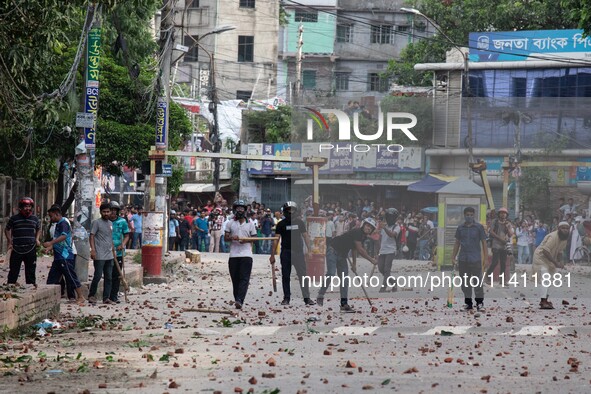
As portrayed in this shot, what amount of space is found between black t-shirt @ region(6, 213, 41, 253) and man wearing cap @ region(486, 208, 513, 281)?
24.2ft

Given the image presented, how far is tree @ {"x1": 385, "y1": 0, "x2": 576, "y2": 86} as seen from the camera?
1694 inches

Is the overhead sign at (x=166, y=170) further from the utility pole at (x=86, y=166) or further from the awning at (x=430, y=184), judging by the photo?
the awning at (x=430, y=184)

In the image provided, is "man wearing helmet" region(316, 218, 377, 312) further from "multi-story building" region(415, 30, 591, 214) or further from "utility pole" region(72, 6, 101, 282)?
"utility pole" region(72, 6, 101, 282)

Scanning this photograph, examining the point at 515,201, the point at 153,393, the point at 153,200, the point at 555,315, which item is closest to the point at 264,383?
the point at 153,393

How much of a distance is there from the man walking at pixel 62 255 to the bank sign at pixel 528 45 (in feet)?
81.1

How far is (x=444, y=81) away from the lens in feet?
141

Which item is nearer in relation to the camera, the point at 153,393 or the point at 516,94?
the point at 153,393

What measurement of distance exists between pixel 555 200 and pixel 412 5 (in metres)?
27.4

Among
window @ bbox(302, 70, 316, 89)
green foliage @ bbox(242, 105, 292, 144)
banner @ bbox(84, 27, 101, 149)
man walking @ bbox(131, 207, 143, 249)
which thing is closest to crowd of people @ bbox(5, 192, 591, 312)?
banner @ bbox(84, 27, 101, 149)

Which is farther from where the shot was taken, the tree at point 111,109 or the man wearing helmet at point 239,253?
the tree at point 111,109

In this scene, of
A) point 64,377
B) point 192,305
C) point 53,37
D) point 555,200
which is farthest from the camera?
point 555,200

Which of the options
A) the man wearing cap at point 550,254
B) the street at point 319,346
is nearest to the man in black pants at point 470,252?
the street at point 319,346

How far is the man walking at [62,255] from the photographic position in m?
18.3

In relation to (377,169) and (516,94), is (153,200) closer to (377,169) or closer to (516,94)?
(377,169)
